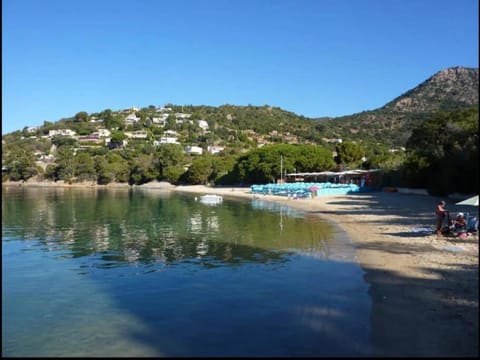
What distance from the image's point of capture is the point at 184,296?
1102cm

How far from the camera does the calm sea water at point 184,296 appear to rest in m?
7.93

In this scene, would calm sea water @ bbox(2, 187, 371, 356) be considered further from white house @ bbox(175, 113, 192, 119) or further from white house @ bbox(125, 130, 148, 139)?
white house @ bbox(175, 113, 192, 119)

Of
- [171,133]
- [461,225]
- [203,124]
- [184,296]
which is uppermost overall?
[203,124]

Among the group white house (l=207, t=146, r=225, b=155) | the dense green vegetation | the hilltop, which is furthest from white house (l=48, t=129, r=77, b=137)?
the hilltop

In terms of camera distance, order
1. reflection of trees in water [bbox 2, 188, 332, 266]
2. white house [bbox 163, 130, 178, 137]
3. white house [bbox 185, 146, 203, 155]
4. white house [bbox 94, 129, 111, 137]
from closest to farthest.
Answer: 1. reflection of trees in water [bbox 2, 188, 332, 266]
2. white house [bbox 185, 146, 203, 155]
3. white house [bbox 94, 129, 111, 137]
4. white house [bbox 163, 130, 178, 137]

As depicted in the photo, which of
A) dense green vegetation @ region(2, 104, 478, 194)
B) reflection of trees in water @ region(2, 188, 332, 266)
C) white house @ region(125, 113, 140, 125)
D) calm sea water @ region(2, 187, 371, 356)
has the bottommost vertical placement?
calm sea water @ region(2, 187, 371, 356)

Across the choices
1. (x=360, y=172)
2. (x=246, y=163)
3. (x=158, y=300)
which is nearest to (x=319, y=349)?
(x=158, y=300)

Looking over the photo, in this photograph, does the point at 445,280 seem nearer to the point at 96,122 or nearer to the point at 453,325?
the point at 453,325

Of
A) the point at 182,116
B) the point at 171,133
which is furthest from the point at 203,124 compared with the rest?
the point at 182,116

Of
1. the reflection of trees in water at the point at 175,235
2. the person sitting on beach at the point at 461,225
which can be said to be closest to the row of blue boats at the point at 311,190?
the reflection of trees in water at the point at 175,235

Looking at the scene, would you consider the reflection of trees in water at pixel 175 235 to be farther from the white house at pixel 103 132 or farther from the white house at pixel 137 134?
the white house at pixel 137 134

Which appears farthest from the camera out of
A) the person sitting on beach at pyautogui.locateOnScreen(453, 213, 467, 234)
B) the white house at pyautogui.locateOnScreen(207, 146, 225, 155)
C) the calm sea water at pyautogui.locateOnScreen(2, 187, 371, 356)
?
the white house at pyautogui.locateOnScreen(207, 146, 225, 155)

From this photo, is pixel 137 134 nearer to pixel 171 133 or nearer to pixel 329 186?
pixel 171 133

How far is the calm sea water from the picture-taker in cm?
793
